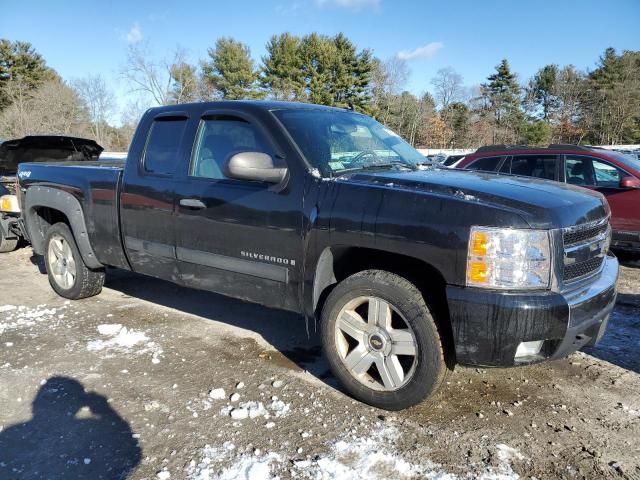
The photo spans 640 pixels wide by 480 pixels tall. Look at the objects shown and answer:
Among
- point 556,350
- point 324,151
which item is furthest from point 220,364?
point 556,350

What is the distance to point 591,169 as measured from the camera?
23.6 feet

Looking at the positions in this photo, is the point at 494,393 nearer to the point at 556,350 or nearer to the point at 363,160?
the point at 556,350

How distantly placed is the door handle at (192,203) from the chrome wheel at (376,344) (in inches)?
55.0

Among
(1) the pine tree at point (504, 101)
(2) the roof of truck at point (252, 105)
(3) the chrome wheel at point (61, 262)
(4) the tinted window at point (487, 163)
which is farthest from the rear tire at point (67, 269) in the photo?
(1) the pine tree at point (504, 101)

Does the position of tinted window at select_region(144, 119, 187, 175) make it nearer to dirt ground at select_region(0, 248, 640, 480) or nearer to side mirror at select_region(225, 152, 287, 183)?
side mirror at select_region(225, 152, 287, 183)

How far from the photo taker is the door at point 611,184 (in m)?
6.72

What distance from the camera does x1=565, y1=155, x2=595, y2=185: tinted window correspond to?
23.6 feet

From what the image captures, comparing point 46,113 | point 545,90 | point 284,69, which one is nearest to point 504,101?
point 545,90

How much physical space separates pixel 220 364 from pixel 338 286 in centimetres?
128

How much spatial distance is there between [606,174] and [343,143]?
5.22 metres

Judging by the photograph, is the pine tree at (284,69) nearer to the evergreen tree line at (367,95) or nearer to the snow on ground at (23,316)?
the evergreen tree line at (367,95)

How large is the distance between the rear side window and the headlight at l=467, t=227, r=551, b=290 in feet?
17.1

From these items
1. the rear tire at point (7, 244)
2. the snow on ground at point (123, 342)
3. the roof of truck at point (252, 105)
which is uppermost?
the roof of truck at point (252, 105)

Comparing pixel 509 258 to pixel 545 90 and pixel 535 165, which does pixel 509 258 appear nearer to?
pixel 535 165
